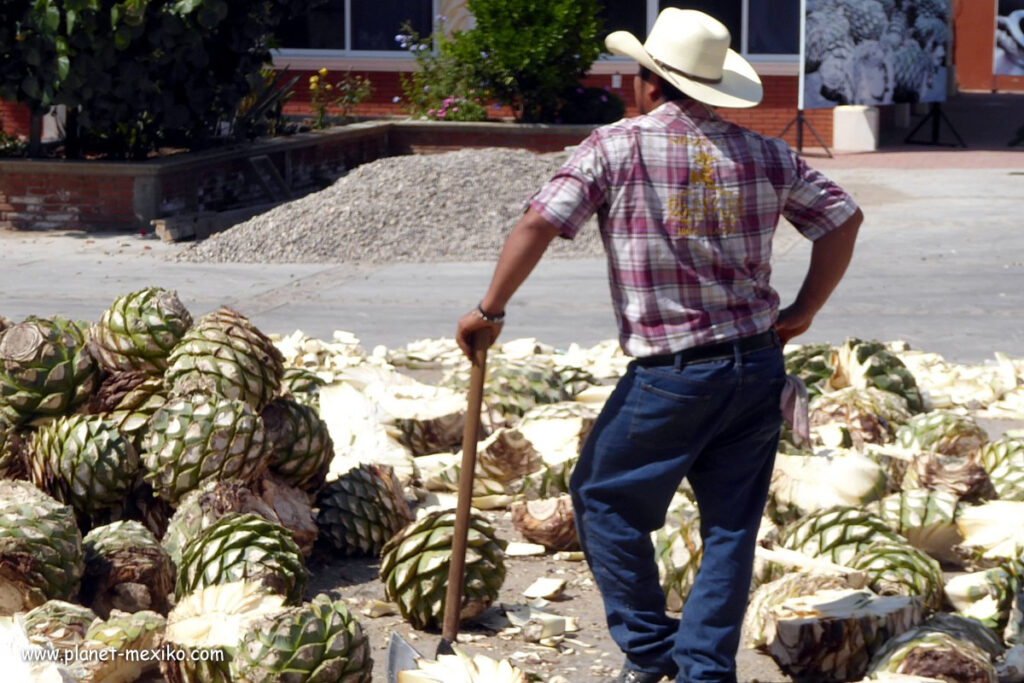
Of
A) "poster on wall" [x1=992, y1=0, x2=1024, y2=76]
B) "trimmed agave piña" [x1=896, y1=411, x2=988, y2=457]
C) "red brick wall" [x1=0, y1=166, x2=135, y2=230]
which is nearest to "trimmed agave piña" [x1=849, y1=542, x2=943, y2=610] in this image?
"trimmed agave piña" [x1=896, y1=411, x2=988, y2=457]

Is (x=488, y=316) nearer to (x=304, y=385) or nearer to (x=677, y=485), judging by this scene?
(x=677, y=485)

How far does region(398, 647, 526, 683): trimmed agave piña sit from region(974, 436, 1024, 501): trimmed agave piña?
8.68 feet

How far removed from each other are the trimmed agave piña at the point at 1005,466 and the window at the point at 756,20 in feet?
61.2

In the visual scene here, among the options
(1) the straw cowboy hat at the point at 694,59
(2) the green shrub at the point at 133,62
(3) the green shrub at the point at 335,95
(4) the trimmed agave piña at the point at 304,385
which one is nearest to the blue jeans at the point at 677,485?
(1) the straw cowboy hat at the point at 694,59

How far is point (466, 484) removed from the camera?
12.6 feet

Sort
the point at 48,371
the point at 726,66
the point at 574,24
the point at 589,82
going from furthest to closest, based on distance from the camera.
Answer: the point at 589,82 → the point at 574,24 → the point at 48,371 → the point at 726,66

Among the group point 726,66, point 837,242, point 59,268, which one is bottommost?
point 59,268

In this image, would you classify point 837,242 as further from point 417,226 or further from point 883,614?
point 417,226

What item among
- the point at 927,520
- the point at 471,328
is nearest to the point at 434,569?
the point at 471,328

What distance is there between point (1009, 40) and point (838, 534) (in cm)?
2723

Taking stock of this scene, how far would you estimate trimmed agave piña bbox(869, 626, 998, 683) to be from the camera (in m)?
3.65

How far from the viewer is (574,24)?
1961 cm

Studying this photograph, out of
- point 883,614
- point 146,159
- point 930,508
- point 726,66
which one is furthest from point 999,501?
point 146,159

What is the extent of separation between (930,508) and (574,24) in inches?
610
